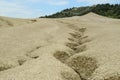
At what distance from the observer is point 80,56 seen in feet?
84.0

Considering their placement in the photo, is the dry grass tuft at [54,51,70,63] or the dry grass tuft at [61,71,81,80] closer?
the dry grass tuft at [61,71,81,80]

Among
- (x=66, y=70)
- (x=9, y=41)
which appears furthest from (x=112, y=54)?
(x=9, y=41)

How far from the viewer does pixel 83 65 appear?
2445 cm

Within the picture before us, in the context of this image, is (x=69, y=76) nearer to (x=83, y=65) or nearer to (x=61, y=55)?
(x=83, y=65)

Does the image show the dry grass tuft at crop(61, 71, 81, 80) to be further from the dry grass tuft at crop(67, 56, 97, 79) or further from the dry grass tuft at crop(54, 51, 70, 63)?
the dry grass tuft at crop(54, 51, 70, 63)

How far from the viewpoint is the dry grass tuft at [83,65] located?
23.0 metres

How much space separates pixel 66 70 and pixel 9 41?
1562 centimetres

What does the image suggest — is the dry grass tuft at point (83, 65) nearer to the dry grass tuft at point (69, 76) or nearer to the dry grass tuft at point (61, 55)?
the dry grass tuft at point (69, 76)

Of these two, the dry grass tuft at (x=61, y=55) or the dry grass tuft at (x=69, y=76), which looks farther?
the dry grass tuft at (x=61, y=55)

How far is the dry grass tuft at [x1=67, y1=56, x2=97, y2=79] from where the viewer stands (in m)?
23.0

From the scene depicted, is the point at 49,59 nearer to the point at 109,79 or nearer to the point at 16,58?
the point at 16,58

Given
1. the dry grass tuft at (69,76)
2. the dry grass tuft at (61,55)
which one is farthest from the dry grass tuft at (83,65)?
the dry grass tuft at (61,55)

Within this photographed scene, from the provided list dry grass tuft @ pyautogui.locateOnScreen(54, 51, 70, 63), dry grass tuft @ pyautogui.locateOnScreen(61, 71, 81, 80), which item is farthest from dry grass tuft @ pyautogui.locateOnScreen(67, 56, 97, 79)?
dry grass tuft @ pyautogui.locateOnScreen(54, 51, 70, 63)

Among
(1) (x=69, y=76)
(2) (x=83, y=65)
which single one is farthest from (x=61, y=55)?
(1) (x=69, y=76)
